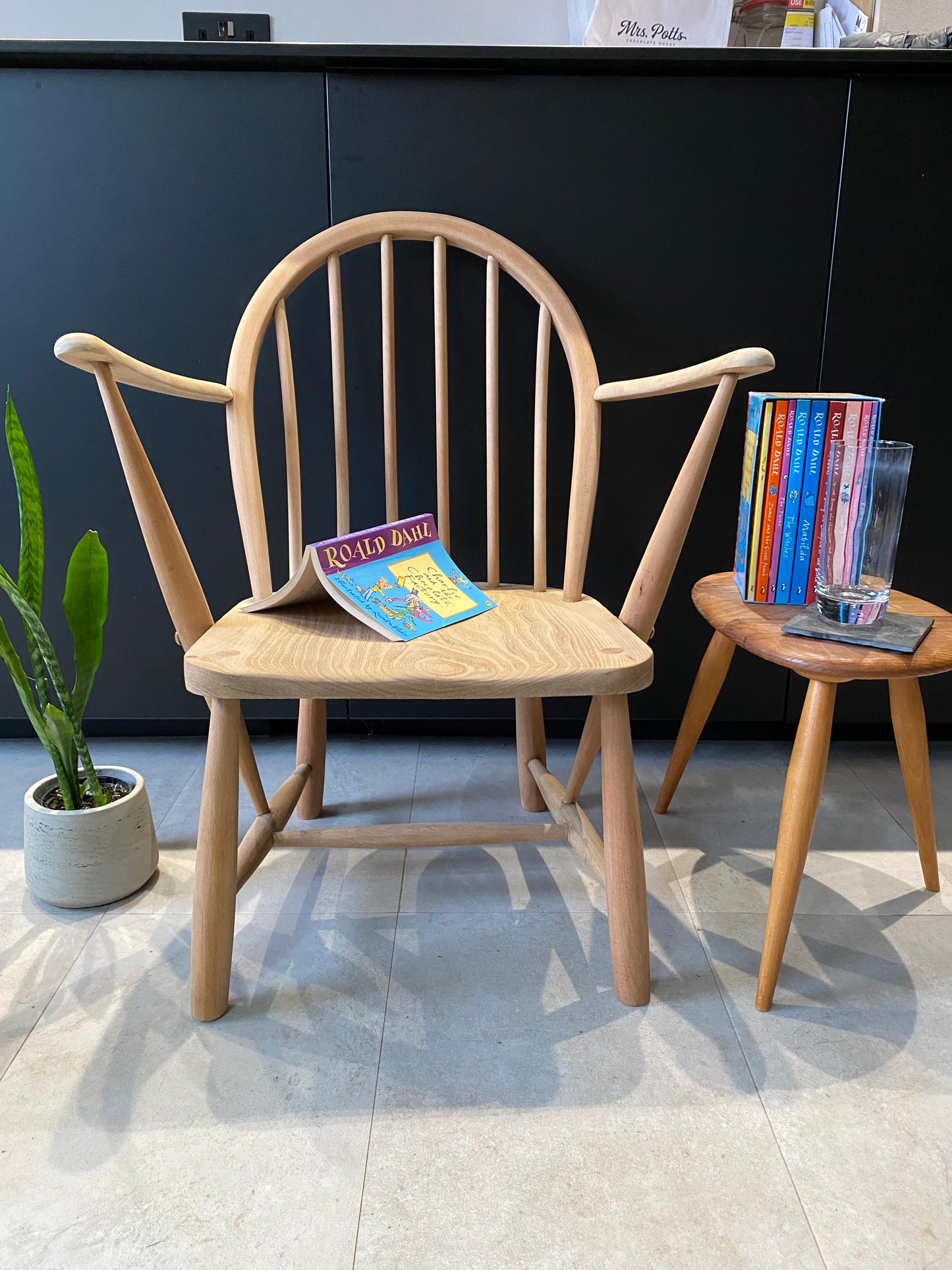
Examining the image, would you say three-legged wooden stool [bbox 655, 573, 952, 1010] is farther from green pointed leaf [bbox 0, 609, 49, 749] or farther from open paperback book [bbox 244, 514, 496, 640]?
green pointed leaf [bbox 0, 609, 49, 749]

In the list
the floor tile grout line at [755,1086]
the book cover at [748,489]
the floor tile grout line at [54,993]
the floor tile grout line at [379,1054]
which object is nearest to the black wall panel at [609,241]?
the book cover at [748,489]

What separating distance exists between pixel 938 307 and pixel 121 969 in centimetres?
135

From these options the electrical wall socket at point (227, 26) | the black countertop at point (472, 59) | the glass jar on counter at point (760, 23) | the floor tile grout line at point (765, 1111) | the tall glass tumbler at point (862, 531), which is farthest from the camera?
the electrical wall socket at point (227, 26)

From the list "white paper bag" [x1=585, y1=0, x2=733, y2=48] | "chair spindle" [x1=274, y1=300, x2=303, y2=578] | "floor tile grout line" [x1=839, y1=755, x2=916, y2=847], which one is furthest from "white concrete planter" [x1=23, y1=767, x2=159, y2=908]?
"white paper bag" [x1=585, y1=0, x2=733, y2=48]

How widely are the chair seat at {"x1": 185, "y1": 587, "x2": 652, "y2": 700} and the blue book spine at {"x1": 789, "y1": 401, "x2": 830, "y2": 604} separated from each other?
26 cm

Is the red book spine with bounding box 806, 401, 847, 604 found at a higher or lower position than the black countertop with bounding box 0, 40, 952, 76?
lower

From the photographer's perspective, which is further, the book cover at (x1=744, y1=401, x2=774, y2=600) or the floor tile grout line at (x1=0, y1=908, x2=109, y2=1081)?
the book cover at (x1=744, y1=401, x2=774, y2=600)

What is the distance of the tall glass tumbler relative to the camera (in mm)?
893

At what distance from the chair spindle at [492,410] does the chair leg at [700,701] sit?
29 centimetres

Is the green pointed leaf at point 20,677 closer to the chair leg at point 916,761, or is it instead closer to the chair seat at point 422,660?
the chair seat at point 422,660

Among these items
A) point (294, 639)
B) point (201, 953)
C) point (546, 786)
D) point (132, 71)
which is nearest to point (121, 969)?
point (201, 953)

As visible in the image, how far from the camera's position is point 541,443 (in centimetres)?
105

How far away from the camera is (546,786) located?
1.14 metres

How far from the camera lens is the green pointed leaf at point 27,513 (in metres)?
0.93
